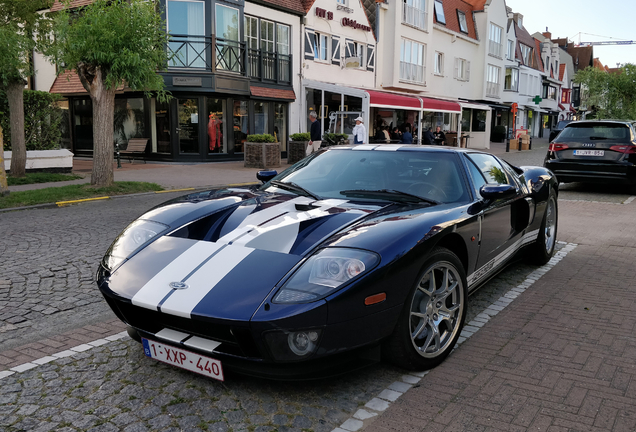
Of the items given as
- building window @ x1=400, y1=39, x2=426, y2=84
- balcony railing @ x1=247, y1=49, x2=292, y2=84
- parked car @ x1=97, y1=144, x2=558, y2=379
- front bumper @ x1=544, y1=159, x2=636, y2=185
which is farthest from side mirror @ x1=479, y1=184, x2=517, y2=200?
building window @ x1=400, y1=39, x2=426, y2=84

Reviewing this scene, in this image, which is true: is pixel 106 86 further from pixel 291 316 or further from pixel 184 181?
pixel 291 316

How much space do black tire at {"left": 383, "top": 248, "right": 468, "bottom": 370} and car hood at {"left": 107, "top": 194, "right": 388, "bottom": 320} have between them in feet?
1.80

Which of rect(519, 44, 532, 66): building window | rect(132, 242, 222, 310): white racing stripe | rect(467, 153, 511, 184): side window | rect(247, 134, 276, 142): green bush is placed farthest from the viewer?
rect(519, 44, 532, 66): building window

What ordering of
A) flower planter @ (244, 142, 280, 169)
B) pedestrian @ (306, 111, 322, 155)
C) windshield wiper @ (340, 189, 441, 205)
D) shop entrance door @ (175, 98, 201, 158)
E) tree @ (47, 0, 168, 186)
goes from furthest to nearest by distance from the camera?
1. shop entrance door @ (175, 98, 201, 158)
2. pedestrian @ (306, 111, 322, 155)
3. flower planter @ (244, 142, 280, 169)
4. tree @ (47, 0, 168, 186)
5. windshield wiper @ (340, 189, 441, 205)

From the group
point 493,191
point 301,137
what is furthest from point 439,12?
point 493,191

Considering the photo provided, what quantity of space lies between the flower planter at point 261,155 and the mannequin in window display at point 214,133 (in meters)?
2.06

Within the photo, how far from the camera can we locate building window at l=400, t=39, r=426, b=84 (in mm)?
31812

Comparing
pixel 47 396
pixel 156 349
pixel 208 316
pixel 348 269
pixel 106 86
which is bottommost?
pixel 47 396

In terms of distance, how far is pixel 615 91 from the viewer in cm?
4147

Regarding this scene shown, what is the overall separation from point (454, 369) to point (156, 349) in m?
1.74

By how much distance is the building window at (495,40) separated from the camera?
42.8 m

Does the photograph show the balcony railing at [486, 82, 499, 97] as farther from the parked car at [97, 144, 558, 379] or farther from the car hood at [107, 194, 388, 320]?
the car hood at [107, 194, 388, 320]

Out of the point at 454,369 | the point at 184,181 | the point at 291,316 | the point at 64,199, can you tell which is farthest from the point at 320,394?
the point at 184,181

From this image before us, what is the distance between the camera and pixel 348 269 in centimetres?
279
